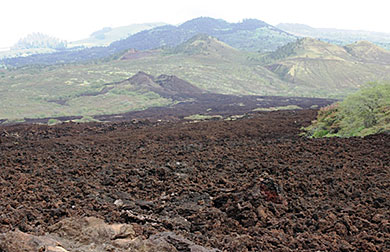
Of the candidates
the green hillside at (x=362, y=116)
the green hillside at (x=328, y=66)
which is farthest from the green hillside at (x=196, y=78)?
the green hillside at (x=362, y=116)

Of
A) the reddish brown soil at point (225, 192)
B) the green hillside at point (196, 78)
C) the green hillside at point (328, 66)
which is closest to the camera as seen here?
the reddish brown soil at point (225, 192)

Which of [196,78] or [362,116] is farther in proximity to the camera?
[196,78]

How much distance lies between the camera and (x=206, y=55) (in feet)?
450

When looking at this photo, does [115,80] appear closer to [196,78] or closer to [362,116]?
[196,78]

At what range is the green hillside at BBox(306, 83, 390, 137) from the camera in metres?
18.3

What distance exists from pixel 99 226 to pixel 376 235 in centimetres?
435

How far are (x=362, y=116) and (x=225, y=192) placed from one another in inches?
503

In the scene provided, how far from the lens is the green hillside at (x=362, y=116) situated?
1835 centimetres

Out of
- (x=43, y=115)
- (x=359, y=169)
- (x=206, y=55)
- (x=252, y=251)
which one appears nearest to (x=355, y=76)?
(x=206, y=55)

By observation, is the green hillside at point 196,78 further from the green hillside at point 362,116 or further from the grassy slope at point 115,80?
the green hillside at point 362,116

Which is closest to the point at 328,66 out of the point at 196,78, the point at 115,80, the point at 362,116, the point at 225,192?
the point at 196,78

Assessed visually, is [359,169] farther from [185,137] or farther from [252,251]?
[185,137]

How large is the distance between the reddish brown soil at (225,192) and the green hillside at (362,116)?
279 centimetres

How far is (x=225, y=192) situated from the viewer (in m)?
9.16
